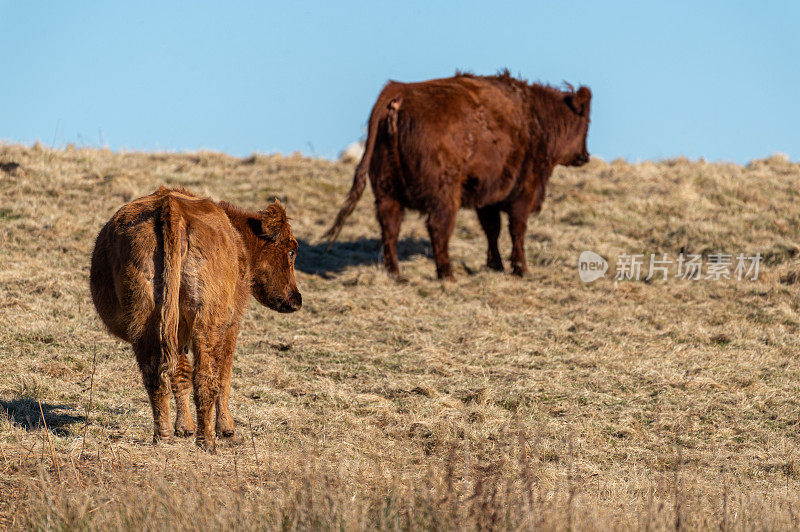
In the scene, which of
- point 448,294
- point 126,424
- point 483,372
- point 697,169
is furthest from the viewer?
point 697,169

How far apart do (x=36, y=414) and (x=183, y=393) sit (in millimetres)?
1711

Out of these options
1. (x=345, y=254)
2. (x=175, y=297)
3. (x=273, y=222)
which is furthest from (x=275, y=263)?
(x=345, y=254)

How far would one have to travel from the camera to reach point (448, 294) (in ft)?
36.0

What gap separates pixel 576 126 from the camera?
13.5 m

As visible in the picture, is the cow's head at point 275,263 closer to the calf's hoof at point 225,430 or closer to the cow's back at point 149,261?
the cow's back at point 149,261

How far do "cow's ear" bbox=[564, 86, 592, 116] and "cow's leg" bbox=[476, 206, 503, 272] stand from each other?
2.33 meters

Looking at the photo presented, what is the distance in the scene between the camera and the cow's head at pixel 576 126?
43.9 feet

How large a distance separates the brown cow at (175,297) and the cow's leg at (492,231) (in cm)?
718

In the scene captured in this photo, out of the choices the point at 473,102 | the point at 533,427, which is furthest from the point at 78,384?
the point at 473,102

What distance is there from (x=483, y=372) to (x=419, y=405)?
125 cm

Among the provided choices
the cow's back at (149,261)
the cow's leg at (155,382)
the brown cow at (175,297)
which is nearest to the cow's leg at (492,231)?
the brown cow at (175,297)

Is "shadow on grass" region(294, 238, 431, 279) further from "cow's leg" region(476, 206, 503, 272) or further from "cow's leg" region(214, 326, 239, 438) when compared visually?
"cow's leg" region(214, 326, 239, 438)

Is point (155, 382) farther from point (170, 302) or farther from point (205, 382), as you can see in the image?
point (170, 302)

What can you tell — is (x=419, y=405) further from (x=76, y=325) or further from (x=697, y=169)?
(x=697, y=169)
